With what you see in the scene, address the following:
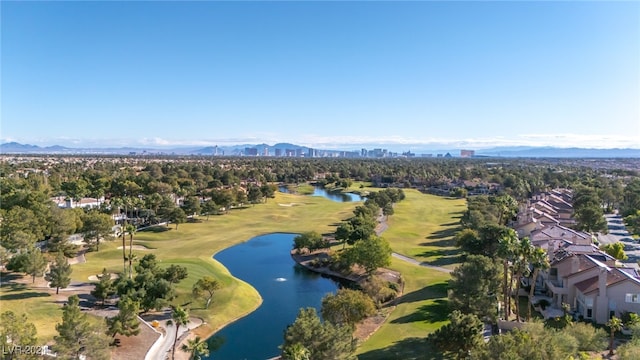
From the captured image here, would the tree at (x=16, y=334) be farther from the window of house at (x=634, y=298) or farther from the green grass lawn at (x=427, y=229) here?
the green grass lawn at (x=427, y=229)

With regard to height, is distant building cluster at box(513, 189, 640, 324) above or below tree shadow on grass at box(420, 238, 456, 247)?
above

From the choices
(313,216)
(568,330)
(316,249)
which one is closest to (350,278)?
(316,249)

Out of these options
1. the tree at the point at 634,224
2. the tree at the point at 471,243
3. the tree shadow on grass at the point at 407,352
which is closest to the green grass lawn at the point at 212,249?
the tree shadow on grass at the point at 407,352

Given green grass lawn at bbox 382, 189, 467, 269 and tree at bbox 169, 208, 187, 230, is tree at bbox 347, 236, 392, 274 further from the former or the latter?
tree at bbox 169, 208, 187, 230

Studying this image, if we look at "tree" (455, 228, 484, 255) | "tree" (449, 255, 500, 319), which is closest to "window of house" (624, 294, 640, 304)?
"tree" (449, 255, 500, 319)

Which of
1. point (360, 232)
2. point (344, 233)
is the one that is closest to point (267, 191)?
point (344, 233)

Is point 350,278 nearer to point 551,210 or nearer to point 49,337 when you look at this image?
point 49,337
